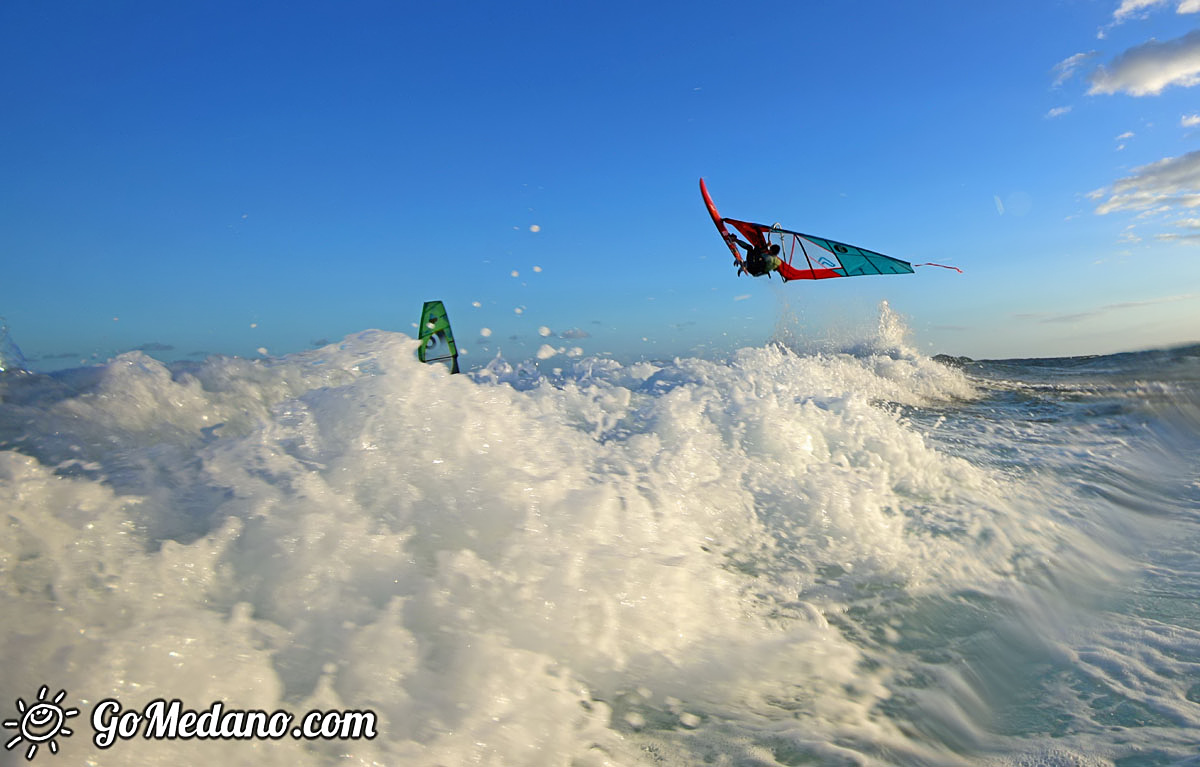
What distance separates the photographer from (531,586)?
3.36m

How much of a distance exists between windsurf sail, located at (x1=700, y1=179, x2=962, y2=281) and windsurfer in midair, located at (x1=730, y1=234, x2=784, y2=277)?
0.12 ft

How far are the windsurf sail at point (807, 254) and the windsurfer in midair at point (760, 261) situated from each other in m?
0.04

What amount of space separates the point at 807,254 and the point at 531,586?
31.8 ft

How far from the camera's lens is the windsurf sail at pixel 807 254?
10.5 metres

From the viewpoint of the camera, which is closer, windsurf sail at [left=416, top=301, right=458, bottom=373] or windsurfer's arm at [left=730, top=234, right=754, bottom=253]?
windsurf sail at [left=416, top=301, right=458, bottom=373]

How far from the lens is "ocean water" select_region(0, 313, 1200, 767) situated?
8.10 feet

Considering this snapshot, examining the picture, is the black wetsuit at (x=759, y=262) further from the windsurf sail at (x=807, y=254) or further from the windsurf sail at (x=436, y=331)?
the windsurf sail at (x=436, y=331)

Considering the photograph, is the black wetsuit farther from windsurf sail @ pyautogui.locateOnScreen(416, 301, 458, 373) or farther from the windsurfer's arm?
windsurf sail @ pyautogui.locateOnScreen(416, 301, 458, 373)

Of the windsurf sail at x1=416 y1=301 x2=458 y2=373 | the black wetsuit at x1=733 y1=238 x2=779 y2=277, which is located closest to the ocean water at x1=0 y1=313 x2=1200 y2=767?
the windsurf sail at x1=416 y1=301 x2=458 y2=373

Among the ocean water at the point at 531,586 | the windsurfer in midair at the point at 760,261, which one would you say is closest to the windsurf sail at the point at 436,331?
the ocean water at the point at 531,586

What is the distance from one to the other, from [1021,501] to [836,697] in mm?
5134

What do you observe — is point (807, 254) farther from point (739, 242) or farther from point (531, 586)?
point (531, 586)

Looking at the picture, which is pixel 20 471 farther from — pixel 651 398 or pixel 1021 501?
pixel 1021 501

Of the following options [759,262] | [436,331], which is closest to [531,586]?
[436,331]
